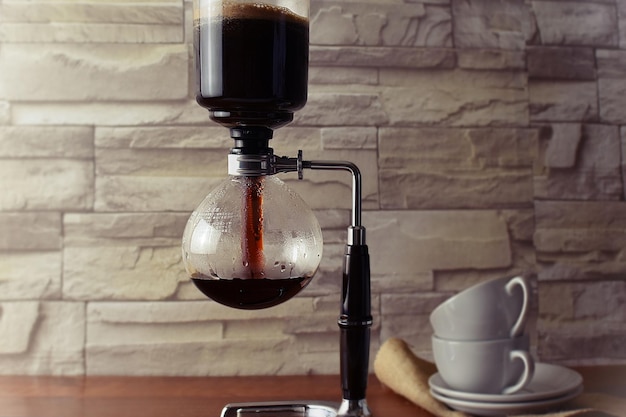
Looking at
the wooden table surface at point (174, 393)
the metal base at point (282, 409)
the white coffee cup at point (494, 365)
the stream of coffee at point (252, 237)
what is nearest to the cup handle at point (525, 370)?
the white coffee cup at point (494, 365)

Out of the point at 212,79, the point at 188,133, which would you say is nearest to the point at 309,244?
the point at 212,79

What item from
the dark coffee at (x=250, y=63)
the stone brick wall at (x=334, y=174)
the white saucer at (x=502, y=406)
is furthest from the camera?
the stone brick wall at (x=334, y=174)

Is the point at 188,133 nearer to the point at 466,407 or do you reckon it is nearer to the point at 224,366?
the point at 224,366

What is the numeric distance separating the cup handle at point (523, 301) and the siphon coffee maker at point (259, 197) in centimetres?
21

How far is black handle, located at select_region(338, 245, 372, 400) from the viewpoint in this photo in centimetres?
91

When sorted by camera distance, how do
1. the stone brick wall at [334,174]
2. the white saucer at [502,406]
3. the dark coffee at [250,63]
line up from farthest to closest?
the stone brick wall at [334,174] → the white saucer at [502,406] → the dark coffee at [250,63]

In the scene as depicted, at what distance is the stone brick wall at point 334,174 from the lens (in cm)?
122

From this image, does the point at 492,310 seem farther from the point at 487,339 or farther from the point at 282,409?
the point at 282,409

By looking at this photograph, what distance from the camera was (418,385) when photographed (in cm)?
107

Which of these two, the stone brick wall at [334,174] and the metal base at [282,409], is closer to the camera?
the metal base at [282,409]

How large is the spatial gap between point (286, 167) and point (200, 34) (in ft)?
0.57

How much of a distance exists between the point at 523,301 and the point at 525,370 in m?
0.09

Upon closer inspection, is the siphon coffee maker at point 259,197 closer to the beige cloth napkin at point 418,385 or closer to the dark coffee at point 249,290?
the dark coffee at point 249,290

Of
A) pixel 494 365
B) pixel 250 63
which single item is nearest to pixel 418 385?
pixel 494 365
